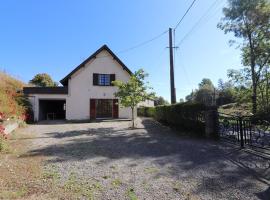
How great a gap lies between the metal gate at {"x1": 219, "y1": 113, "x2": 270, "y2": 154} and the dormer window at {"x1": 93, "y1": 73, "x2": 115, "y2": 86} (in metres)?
14.5

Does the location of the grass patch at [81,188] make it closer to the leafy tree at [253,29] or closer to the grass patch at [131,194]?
the grass patch at [131,194]

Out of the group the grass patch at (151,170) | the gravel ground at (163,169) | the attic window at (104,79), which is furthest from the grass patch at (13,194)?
the attic window at (104,79)

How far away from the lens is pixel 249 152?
7.63m

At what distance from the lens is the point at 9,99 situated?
51.9ft

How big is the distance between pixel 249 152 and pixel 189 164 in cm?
252

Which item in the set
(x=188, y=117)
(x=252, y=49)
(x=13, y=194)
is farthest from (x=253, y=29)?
(x=13, y=194)

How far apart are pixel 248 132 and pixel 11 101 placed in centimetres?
1448

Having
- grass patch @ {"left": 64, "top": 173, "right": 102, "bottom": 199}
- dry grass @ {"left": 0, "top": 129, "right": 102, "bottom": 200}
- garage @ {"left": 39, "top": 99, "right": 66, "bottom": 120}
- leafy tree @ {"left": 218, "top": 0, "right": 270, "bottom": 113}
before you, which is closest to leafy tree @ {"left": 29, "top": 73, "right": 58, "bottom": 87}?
garage @ {"left": 39, "top": 99, "right": 66, "bottom": 120}

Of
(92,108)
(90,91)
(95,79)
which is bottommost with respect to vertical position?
(92,108)

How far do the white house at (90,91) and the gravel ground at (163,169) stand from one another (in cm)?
1262

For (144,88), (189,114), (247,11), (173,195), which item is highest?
(247,11)

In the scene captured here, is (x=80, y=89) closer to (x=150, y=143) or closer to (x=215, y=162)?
(x=150, y=143)

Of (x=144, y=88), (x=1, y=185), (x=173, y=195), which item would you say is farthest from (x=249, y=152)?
(x=144, y=88)

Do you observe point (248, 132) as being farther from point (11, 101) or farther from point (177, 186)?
point (11, 101)
